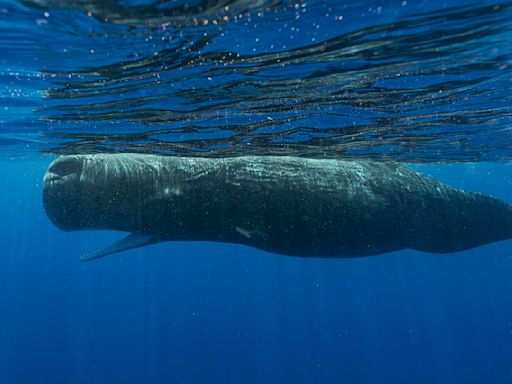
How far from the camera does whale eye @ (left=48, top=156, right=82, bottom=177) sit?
9.02 meters

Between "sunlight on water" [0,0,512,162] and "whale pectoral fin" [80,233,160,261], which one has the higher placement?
"sunlight on water" [0,0,512,162]

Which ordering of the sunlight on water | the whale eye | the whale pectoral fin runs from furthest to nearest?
the whale eye < the whale pectoral fin < the sunlight on water

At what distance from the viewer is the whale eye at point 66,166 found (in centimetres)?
902

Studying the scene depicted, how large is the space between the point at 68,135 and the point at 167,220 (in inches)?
333

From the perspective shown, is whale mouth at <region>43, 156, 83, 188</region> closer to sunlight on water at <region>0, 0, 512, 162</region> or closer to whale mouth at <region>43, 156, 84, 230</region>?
whale mouth at <region>43, 156, 84, 230</region>

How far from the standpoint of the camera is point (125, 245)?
8.72 m

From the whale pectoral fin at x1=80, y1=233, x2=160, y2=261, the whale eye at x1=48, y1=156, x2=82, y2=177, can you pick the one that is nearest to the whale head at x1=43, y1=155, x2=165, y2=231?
the whale eye at x1=48, y1=156, x2=82, y2=177

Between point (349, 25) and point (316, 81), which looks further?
point (316, 81)

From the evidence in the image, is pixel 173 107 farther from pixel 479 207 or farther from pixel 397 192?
pixel 479 207

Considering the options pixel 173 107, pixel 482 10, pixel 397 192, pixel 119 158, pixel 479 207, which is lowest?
pixel 479 207

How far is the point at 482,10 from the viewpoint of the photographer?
665 cm

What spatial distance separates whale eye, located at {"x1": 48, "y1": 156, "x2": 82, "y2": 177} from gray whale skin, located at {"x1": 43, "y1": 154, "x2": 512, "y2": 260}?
0.02 meters

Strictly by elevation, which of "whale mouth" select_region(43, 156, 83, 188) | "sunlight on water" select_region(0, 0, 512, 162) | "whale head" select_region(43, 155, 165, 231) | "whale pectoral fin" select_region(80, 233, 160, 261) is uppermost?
"sunlight on water" select_region(0, 0, 512, 162)

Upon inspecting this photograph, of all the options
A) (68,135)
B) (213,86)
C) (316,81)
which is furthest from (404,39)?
(68,135)
